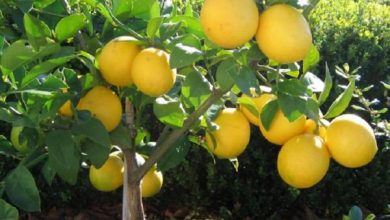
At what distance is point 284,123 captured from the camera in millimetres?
1308

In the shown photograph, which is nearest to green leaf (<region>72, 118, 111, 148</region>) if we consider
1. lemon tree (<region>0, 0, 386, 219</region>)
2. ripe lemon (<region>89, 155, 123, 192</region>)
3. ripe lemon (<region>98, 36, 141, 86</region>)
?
lemon tree (<region>0, 0, 386, 219</region>)

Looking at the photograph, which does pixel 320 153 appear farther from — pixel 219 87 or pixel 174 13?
pixel 174 13

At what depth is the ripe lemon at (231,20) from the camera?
1.08 meters

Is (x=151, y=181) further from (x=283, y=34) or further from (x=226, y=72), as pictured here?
(x=283, y=34)

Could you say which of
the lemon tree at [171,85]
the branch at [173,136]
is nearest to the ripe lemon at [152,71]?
the lemon tree at [171,85]

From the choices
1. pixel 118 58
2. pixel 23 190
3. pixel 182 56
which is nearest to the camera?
pixel 182 56

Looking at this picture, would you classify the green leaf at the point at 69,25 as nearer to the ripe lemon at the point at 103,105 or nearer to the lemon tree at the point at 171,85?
the lemon tree at the point at 171,85

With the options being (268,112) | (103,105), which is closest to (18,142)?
(103,105)

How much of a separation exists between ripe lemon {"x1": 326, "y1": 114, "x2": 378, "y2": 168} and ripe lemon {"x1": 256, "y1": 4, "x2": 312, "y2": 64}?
21 centimetres

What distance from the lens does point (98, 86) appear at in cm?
141

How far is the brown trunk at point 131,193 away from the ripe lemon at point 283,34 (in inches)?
23.1

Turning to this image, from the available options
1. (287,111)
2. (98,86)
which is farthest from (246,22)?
(98,86)

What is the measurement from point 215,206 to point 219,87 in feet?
7.69

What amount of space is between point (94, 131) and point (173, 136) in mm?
226
